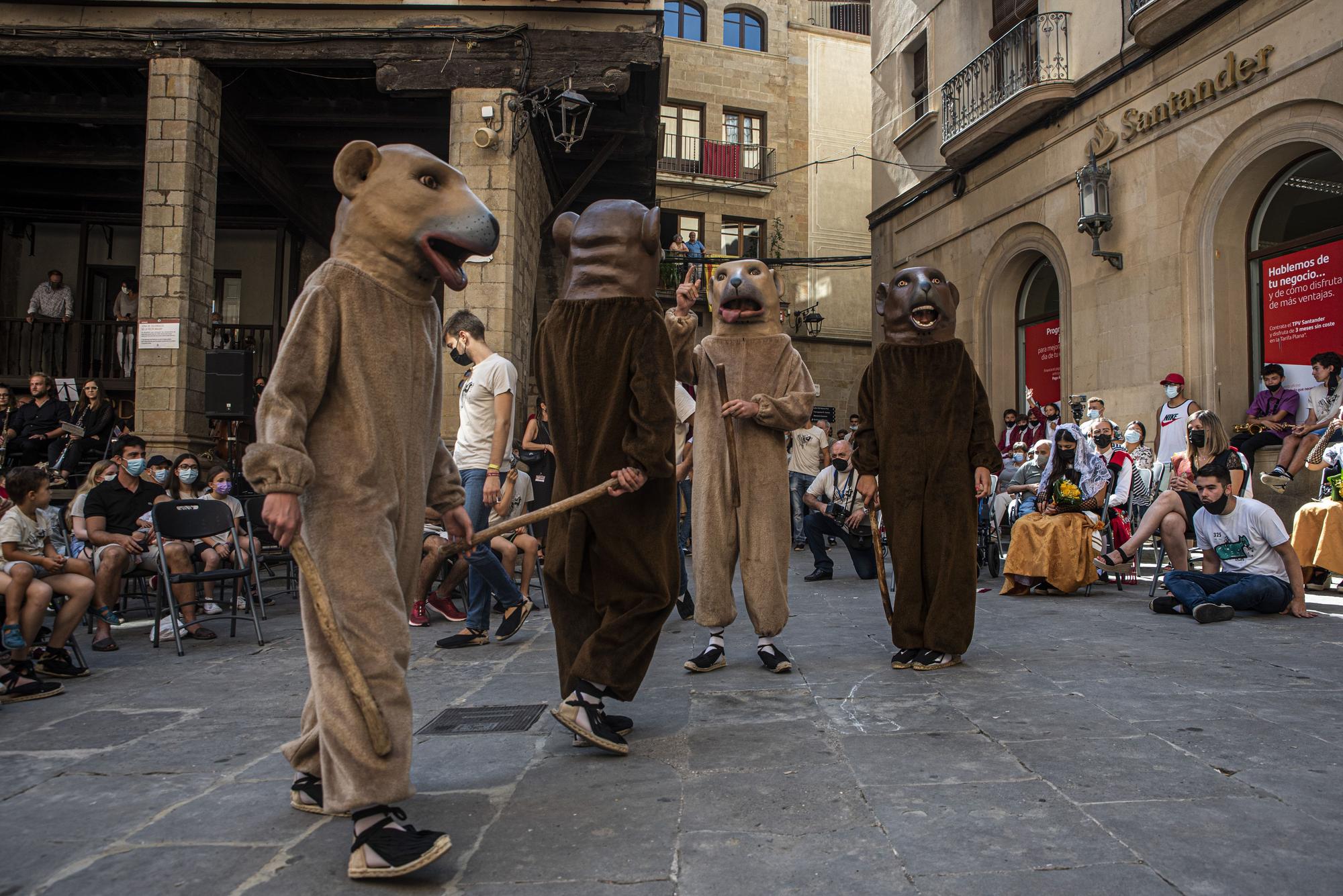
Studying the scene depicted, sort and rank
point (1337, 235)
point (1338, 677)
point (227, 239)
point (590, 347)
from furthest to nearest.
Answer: point (227, 239) → point (1337, 235) → point (1338, 677) → point (590, 347)

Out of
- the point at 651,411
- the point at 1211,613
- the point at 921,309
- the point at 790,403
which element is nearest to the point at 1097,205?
the point at 1211,613

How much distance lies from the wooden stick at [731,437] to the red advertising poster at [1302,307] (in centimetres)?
900

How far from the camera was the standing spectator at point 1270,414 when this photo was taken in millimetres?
10516

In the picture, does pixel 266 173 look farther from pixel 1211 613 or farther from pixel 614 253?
pixel 1211 613

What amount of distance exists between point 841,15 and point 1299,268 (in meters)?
24.5

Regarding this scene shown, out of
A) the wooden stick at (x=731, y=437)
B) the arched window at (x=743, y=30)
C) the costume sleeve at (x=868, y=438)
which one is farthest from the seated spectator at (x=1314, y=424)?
the arched window at (x=743, y=30)

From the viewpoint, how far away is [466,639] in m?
6.10

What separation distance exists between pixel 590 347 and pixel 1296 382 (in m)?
10.5

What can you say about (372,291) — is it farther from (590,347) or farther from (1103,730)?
(1103,730)

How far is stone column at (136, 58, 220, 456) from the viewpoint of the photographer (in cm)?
1170

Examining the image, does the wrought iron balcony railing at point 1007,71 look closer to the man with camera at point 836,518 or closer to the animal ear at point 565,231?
the man with camera at point 836,518

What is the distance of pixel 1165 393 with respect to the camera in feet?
40.1

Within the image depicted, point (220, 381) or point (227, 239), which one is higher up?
point (227, 239)

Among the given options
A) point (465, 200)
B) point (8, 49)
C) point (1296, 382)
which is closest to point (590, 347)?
point (465, 200)
